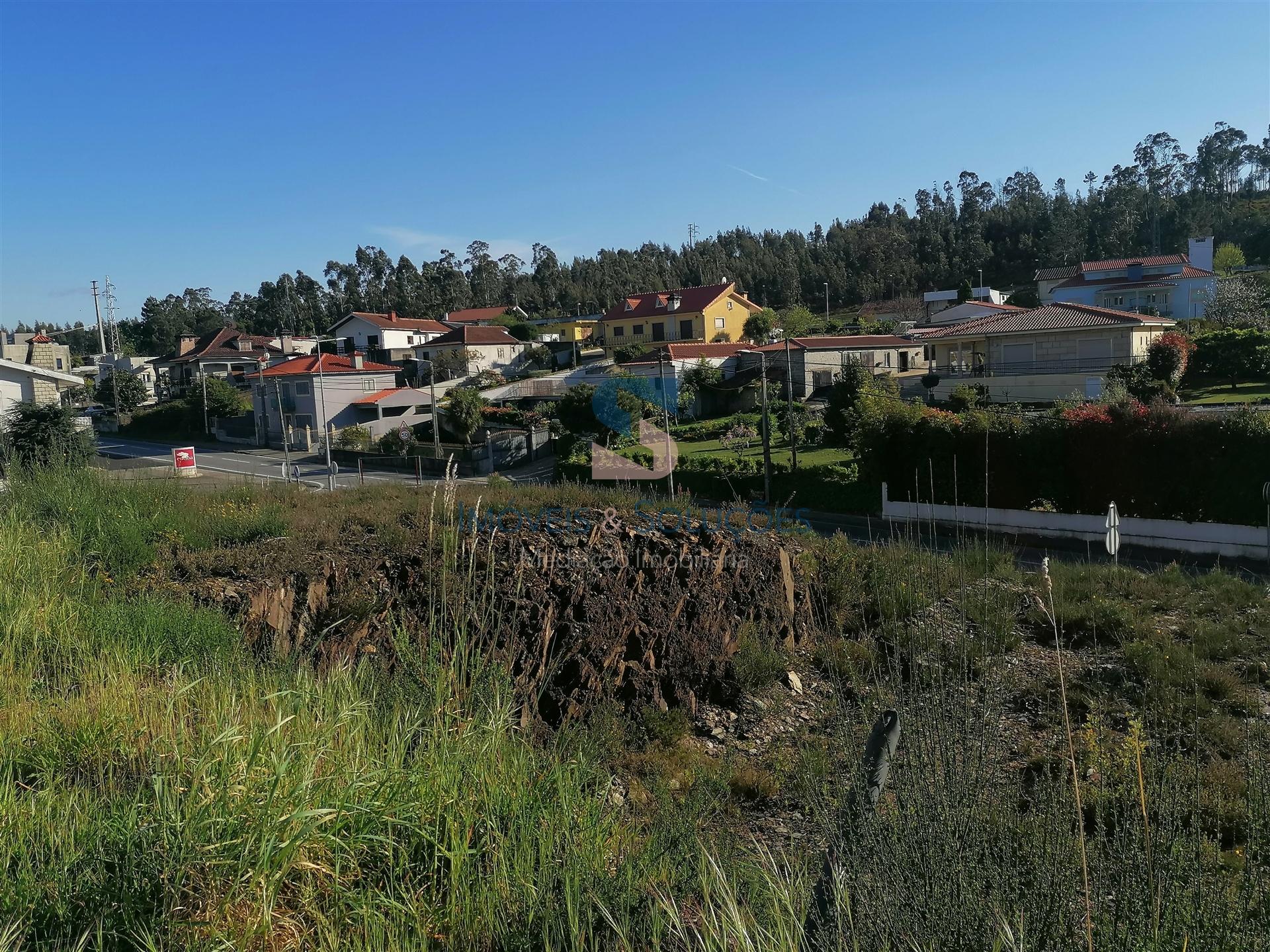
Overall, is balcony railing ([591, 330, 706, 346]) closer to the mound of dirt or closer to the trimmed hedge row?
the trimmed hedge row

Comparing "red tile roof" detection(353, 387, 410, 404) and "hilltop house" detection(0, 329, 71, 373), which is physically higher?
"hilltop house" detection(0, 329, 71, 373)

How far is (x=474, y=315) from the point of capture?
264 feet

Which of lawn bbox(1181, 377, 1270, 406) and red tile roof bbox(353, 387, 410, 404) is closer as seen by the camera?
lawn bbox(1181, 377, 1270, 406)

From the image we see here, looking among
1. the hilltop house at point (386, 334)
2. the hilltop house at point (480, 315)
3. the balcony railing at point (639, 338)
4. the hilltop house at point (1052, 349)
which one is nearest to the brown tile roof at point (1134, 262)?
the hilltop house at point (1052, 349)

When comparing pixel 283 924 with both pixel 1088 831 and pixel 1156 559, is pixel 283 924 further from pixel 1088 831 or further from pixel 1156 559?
pixel 1156 559

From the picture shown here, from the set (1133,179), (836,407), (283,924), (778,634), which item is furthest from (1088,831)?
(1133,179)

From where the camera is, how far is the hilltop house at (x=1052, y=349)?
34594 millimetres

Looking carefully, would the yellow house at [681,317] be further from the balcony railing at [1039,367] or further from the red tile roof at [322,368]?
the balcony railing at [1039,367]

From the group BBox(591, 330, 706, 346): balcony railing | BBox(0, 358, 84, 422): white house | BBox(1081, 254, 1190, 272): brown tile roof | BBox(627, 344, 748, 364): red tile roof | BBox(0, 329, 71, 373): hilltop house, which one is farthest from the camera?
BBox(591, 330, 706, 346): balcony railing

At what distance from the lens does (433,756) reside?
324 centimetres

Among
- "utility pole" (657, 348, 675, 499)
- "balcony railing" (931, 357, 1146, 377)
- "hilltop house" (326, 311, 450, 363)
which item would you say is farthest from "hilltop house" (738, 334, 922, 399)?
"hilltop house" (326, 311, 450, 363)

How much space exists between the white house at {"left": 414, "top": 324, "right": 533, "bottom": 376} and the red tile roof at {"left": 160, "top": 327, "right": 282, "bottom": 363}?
13.2 metres

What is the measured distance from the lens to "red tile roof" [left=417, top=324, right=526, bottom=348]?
2325 inches

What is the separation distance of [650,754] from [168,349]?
98871 millimetres
